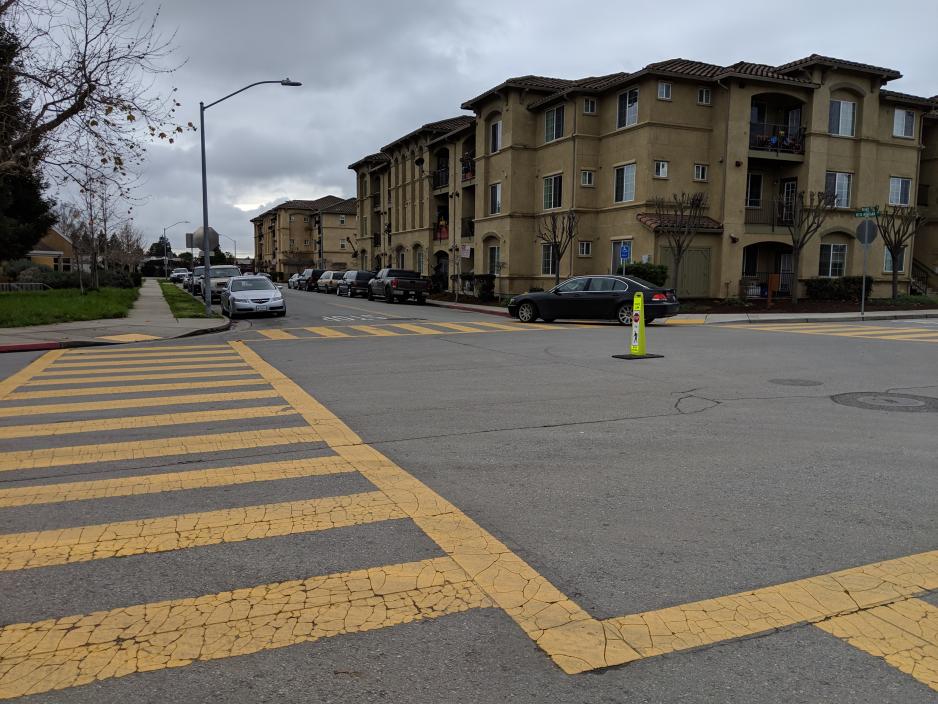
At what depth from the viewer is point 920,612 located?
11.5 ft

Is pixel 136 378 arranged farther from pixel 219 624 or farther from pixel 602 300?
pixel 602 300

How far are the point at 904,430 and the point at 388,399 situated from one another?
229 inches

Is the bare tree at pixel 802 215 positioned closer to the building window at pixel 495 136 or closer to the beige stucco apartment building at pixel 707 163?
Answer: the beige stucco apartment building at pixel 707 163

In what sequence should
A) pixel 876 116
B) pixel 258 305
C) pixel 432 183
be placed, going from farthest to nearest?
pixel 432 183 < pixel 876 116 < pixel 258 305

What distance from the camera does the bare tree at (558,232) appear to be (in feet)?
105

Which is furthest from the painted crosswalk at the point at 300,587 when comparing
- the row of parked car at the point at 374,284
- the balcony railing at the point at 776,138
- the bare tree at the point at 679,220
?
the row of parked car at the point at 374,284

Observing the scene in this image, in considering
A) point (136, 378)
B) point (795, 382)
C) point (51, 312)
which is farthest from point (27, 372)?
point (795, 382)

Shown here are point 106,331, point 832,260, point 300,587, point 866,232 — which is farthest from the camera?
point 832,260

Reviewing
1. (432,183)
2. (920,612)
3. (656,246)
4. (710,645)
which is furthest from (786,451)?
(432,183)

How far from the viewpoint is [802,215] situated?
3209 centimetres

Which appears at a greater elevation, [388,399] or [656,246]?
[656,246]

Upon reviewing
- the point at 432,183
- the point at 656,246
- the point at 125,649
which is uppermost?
the point at 432,183

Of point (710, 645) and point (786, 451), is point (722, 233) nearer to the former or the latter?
point (786, 451)

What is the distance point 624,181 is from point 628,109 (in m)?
3.12
